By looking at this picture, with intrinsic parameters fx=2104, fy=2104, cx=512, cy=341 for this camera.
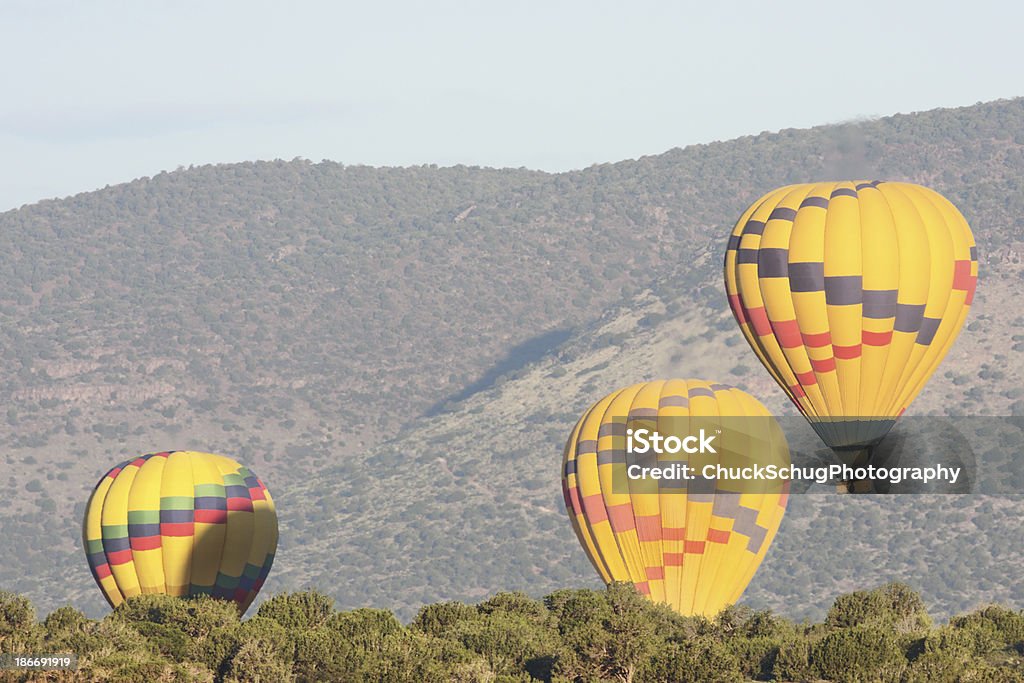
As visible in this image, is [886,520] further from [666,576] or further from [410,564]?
[666,576]

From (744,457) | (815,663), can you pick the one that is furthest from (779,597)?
(815,663)

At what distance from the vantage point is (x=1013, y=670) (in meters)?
45.1

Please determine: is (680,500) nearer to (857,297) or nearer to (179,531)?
(857,297)

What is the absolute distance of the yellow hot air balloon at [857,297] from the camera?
55375 millimetres

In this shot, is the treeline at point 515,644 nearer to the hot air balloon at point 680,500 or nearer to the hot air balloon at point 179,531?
the hot air balloon at point 680,500

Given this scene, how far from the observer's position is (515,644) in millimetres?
52125

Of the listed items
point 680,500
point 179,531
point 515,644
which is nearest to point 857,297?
point 680,500

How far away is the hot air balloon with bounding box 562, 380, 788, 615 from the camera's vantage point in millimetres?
57406

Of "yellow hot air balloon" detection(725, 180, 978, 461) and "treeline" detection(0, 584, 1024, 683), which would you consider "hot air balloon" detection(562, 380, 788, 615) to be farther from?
"yellow hot air balloon" detection(725, 180, 978, 461)

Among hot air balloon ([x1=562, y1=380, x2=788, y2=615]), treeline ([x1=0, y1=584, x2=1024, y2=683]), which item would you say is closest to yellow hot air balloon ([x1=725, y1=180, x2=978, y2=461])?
hot air balloon ([x1=562, y1=380, x2=788, y2=615])

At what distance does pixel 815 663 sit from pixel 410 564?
12193 centimetres

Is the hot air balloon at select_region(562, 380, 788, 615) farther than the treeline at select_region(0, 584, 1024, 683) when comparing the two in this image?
Yes

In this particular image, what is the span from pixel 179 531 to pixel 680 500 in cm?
1575

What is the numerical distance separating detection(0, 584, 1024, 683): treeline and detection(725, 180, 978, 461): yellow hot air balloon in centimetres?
625
